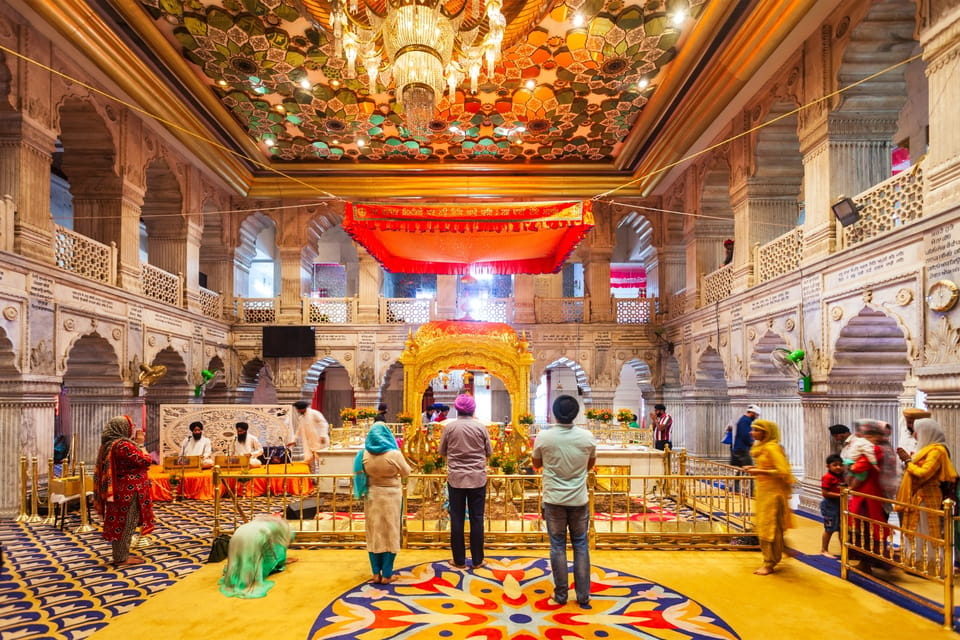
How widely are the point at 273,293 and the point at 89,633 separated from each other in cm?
1623

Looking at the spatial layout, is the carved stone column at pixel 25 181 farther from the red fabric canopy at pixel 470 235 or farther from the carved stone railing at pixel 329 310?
the carved stone railing at pixel 329 310

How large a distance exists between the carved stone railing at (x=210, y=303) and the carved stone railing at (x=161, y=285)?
909 mm

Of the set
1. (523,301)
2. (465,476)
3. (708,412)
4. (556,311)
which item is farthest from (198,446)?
(708,412)

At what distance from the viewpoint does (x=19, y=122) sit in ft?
25.4

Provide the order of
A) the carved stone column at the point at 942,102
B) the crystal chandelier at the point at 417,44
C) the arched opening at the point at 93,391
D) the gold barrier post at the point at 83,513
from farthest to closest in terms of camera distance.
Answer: the arched opening at the point at 93,391, the gold barrier post at the point at 83,513, the crystal chandelier at the point at 417,44, the carved stone column at the point at 942,102

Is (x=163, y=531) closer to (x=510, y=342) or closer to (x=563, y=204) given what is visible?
(x=510, y=342)

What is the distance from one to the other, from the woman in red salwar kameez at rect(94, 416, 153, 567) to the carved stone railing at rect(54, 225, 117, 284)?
14.3 feet

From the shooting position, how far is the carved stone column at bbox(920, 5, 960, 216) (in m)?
5.46

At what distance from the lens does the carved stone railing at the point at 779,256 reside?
846 cm

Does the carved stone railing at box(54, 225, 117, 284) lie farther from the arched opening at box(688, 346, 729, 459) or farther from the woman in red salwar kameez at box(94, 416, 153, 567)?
the arched opening at box(688, 346, 729, 459)

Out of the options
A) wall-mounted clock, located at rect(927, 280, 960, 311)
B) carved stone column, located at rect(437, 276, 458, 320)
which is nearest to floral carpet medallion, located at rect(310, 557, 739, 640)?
wall-mounted clock, located at rect(927, 280, 960, 311)

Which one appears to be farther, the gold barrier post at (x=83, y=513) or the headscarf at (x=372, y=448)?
the gold barrier post at (x=83, y=513)

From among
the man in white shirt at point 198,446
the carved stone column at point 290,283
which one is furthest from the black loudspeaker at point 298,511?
the carved stone column at point 290,283

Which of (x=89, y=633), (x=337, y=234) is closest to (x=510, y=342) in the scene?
(x=89, y=633)
